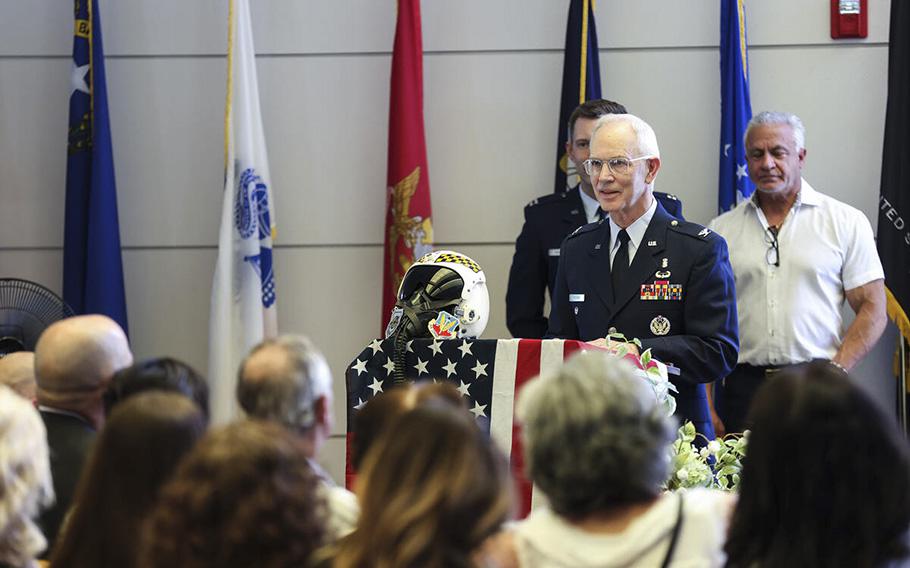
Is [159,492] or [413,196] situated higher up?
[413,196]

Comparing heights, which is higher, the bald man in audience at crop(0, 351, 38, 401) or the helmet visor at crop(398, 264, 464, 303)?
the helmet visor at crop(398, 264, 464, 303)

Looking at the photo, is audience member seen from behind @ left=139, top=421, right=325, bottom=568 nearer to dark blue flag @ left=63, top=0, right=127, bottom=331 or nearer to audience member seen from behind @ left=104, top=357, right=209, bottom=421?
audience member seen from behind @ left=104, top=357, right=209, bottom=421

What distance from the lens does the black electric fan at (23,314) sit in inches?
179

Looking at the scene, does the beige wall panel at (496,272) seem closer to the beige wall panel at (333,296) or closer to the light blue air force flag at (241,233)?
the beige wall panel at (333,296)

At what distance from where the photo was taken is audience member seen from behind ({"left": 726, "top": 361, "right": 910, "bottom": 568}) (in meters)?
1.81

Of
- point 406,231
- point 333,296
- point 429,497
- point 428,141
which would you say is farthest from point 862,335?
point 429,497

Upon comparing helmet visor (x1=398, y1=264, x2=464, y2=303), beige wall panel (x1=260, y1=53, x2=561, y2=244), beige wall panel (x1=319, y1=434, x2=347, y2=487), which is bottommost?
beige wall panel (x1=319, y1=434, x2=347, y2=487)

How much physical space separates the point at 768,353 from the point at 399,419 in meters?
3.34

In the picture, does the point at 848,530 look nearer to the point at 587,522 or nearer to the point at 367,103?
the point at 587,522

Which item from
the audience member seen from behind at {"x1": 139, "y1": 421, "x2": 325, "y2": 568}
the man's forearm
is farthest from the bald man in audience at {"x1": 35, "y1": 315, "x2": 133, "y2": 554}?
the man's forearm

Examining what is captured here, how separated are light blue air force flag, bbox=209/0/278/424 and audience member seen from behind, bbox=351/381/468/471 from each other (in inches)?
126

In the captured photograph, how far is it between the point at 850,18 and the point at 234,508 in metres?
4.41

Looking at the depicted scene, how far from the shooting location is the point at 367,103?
5.55m

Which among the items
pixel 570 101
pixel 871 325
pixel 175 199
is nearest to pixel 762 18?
pixel 570 101
